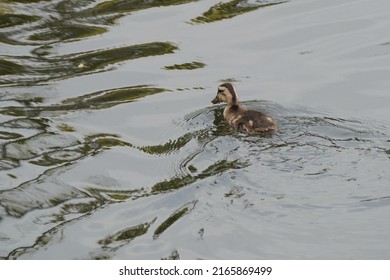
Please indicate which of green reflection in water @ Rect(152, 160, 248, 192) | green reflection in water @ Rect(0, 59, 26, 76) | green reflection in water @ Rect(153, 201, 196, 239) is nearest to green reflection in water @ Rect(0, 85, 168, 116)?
green reflection in water @ Rect(0, 59, 26, 76)

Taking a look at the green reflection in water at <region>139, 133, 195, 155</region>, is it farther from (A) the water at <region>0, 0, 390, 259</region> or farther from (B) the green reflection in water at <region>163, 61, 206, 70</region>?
(B) the green reflection in water at <region>163, 61, 206, 70</region>

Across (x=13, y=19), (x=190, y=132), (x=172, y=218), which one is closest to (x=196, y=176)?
(x=172, y=218)

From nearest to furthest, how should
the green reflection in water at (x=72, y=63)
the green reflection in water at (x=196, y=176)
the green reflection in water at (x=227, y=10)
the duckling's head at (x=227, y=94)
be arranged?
the green reflection in water at (x=196, y=176)
the duckling's head at (x=227, y=94)
the green reflection in water at (x=72, y=63)
the green reflection in water at (x=227, y=10)

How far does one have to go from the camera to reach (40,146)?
26.5 feet

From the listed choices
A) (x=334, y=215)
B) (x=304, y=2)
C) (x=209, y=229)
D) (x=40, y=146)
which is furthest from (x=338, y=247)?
(x=304, y=2)

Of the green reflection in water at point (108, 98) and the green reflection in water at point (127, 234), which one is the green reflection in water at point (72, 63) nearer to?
the green reflection in water at point (108, 98)

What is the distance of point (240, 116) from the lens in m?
8.75

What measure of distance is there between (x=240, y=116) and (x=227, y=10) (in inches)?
118

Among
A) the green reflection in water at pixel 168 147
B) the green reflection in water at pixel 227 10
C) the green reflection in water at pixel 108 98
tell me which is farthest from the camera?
the green reflection in water at pixel 227 10

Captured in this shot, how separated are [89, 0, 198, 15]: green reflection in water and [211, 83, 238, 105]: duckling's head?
2.84m

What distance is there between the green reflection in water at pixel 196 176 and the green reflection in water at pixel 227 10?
3940mm

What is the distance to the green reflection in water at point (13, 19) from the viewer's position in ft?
36.4

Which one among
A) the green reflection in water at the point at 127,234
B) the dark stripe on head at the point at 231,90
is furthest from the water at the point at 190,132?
the dark stripe on head at the point at 231,90

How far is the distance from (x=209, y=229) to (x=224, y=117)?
2.65 metres
